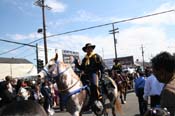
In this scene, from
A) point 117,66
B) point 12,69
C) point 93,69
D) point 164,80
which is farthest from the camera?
point 12,69

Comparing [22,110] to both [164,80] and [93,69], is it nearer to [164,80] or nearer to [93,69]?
[164,80]

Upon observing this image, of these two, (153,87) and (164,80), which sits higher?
(164,80)

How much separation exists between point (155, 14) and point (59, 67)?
15.7 metres

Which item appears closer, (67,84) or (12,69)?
(67,84)

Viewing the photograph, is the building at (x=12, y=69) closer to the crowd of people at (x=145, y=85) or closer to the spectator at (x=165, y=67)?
the crowd of people at (x=145, y=85)

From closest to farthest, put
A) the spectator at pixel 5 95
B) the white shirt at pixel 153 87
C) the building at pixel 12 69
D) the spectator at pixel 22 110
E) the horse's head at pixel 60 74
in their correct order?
the spectator at pixel 22 110, the white shirt at pixel 153 87, the horse's head at pixel 60 74, the spectator at pixel 5 95, the building at pixel 12 69

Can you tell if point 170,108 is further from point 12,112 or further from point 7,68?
point 7,68

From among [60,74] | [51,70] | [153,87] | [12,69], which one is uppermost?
[51,70]

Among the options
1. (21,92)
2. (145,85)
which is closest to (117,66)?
(21,92)

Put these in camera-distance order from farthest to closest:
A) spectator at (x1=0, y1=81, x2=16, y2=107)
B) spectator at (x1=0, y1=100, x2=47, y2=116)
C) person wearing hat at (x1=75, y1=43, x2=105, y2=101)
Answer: spectator at (x1=0, y1=81, x2=16, y2=107) < person wearing hat at (x1=75, y1=43, x2=105, y2=101) < spectator at (x1=0, y1=100, x2=47, y2=116)

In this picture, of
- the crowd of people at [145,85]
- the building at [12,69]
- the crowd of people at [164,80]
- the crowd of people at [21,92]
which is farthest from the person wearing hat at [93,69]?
the building at [12,69]

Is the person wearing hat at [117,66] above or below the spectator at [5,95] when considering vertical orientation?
above

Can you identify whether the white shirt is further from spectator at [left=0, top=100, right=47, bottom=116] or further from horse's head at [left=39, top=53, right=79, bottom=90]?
spectator at [left=0, top=100, right=47, bottom=116]

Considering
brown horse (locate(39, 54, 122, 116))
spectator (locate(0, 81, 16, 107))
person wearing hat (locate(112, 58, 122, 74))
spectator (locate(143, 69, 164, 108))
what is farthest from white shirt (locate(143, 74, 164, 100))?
person wearing hat (locate(112, 58, 122, 74))
